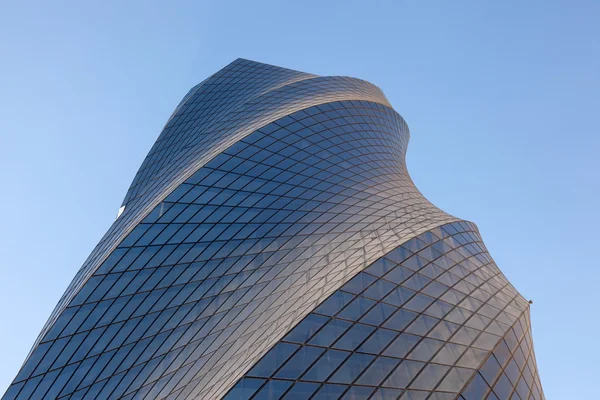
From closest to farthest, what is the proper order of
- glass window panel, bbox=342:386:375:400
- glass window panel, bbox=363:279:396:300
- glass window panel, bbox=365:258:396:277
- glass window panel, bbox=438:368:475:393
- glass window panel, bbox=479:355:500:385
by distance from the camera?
1. glass window panel, bbox=342:386:375:400
2. glass window panel, bbox=438:368:475:393
3. glass window panel, bbox=479:355:500:385
4. glass window panel, bbox=363:279:396:300
5. glass window panel, bbox=365:258:396:277

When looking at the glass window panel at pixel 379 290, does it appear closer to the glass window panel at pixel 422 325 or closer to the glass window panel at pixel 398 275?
the glass window panel at pixel 398 275

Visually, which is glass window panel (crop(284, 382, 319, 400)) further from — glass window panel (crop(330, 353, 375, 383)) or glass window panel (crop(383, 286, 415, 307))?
glass window panel (crop(383, 286, 415, 307))

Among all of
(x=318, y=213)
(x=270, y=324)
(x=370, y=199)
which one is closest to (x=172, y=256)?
(x=318, y=213)

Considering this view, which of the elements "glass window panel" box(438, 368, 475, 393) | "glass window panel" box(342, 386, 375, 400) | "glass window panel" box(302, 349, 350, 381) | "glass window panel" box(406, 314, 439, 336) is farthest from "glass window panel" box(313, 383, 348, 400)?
"glass window panel" box(406, 314, 439, 336)

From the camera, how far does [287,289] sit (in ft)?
92.0

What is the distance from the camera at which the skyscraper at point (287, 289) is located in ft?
66.9

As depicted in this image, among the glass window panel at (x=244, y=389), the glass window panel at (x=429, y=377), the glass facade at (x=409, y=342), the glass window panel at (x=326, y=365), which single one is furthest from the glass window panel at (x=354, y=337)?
the glass window panel at (x=244, y=389)

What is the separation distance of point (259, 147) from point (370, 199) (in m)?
13.7

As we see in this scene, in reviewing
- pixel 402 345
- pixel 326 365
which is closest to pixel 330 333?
pixel 326 365

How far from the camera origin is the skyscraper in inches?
803

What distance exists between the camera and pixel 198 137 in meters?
55.2

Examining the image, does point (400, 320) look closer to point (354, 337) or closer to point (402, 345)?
point (402, 345)

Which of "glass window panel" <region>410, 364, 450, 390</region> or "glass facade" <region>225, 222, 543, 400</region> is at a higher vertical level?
"glass facade" <region>225, 222, 543, 400</region>

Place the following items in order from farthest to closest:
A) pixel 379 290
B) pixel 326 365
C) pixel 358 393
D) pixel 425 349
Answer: pixel 379 290
pixel 425 349
pixel 326 365
pixel 358 393
